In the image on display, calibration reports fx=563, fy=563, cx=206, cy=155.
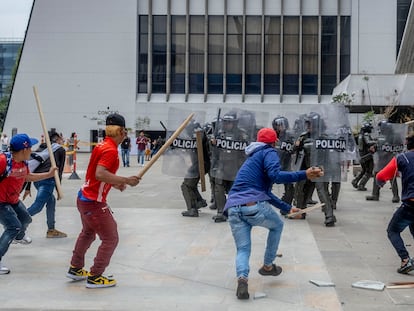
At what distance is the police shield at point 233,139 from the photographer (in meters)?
10.1

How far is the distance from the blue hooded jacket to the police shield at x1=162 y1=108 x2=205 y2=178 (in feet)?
17.3

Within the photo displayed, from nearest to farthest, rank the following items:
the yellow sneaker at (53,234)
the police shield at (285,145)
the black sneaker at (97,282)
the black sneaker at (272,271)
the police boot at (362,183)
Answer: the black sneaker at (97,282) → the black sneaker at (272,271) → the yellow sneaker at (53,234) → the police shield at (285,145) → the police boot at (362,183)

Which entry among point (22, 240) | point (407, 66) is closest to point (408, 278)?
point (22, 240)

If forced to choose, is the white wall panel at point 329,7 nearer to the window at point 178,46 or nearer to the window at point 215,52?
the window at point 215,52

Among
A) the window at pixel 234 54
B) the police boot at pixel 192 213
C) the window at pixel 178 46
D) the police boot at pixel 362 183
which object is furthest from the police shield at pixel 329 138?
the window at pixel 178 46

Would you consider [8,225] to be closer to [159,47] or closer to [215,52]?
[215,52]

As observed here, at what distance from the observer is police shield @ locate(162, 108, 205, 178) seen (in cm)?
1089

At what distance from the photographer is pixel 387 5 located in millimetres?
48406

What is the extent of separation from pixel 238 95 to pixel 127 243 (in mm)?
42625

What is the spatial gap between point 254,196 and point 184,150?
5680mm

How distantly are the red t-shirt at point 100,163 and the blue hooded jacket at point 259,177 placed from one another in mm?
1218

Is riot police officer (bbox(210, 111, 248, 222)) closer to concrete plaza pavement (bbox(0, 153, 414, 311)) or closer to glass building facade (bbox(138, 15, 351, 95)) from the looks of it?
concrete plaza pavement (bbox(0, 153, 414, 311))

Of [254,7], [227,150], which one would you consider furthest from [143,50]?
[227,150]

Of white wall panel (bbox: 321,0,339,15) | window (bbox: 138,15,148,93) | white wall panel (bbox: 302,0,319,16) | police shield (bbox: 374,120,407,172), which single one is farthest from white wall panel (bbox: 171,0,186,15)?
police shield (bbox: 374,120,407,172)
